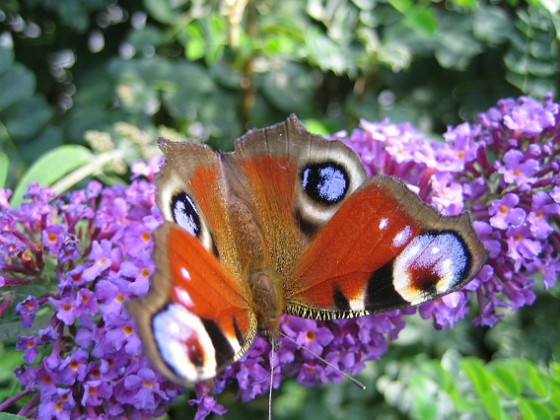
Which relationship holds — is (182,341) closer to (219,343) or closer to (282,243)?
(219,343)

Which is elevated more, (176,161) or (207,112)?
(176,161)

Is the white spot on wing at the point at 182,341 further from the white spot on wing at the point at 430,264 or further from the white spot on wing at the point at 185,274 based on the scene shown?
the white spot on wing at the point at 430,264

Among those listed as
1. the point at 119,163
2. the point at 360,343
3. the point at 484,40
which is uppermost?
the point at 484,40

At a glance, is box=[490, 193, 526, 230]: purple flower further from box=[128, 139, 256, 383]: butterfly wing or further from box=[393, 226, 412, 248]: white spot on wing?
box=[128, 139, 256, 383]: butterfly wing

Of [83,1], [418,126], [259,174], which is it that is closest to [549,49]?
[418,126]

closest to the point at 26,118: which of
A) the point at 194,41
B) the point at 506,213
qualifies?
the point at 194,41

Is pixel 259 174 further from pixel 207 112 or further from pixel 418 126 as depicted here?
pixel 418 126

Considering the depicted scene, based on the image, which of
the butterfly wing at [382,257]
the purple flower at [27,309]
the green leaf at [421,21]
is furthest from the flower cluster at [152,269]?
the green leaf at [421,21]
